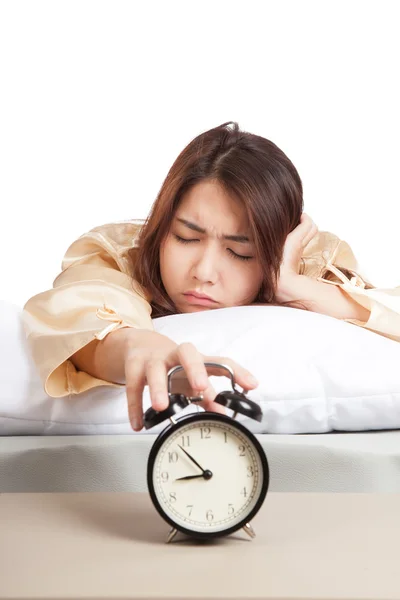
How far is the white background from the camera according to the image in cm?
359

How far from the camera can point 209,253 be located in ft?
6.82

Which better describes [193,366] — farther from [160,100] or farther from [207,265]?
[160,100]

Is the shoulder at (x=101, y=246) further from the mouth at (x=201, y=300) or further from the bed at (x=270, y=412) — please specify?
the bed at (x=270, y=412)

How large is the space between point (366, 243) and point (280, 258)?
1.52 meters

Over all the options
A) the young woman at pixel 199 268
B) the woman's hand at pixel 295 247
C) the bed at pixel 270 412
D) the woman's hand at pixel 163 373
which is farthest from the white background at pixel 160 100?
the woman's hand at pixel 163 373

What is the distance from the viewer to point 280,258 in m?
2.20

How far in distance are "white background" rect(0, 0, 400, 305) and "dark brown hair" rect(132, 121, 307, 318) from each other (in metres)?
1.25

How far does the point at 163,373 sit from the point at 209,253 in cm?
92

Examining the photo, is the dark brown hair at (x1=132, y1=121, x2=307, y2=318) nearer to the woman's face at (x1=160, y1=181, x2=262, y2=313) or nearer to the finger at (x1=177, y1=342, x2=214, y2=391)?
the woman's face at (x1=160, y1=181, x2=262, y2=313)

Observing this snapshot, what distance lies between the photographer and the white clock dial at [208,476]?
117 cm

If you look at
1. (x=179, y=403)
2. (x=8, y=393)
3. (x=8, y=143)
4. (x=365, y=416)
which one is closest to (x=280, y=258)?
(x=365, y=416)

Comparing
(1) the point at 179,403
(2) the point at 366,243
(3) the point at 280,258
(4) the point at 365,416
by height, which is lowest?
(2) the point at 366,243

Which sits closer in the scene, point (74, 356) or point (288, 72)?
point (74, 356)

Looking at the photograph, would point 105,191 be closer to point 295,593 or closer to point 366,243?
point 366,243
